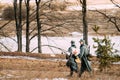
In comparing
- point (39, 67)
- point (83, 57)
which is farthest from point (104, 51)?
point (39, 67)

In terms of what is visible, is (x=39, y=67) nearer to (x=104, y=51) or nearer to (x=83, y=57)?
(x=104, y=51)

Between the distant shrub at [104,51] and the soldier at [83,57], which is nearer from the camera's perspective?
the soldier at [83,57]

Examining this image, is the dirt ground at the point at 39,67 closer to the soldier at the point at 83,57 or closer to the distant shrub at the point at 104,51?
the distant shrub at the point at 104,51

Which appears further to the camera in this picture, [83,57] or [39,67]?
[39,67]

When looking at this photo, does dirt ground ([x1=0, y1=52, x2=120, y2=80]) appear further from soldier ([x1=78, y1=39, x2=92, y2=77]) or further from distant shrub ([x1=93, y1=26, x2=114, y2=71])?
soldier ([x1=78, y1=39, x2=92, y2=77])

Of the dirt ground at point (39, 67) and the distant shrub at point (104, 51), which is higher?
the distant shrub at point (104, 51)

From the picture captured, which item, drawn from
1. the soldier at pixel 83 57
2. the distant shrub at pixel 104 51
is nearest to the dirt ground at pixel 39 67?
the distant shrub at pixel 104 51

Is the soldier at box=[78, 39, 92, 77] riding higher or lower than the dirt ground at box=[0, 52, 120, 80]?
higher

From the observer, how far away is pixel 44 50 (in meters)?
42.5

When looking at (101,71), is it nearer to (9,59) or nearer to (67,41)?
(9,59)

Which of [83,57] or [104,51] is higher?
[83,57]

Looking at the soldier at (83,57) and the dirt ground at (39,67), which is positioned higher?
the soldier at (83,57)

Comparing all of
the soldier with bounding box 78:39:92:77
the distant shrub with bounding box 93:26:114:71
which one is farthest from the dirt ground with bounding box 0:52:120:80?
the soldier with bounding box 78:39:92:77

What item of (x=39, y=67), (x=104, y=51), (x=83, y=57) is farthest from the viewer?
(x=39, y=67)
